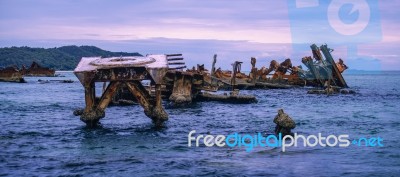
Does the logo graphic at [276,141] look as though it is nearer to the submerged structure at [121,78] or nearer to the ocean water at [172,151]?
the ocean water at [172,151]

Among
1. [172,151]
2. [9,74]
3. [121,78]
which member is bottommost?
[172,151]

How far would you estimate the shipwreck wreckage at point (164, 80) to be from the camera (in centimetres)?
1475

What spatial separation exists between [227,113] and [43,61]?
187163 millimetres

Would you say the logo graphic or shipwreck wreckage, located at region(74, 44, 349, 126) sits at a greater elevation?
shipwreck wreckage, located at region(74, 44, 349, 126)

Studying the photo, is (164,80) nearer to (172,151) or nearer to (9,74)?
(172,151)

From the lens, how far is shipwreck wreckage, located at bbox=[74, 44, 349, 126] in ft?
48.4

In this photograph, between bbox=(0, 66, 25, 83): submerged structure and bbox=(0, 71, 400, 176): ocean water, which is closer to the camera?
bbox=(0, 71, 400, 176): ocean water

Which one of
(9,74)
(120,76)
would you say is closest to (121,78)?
(120,76)

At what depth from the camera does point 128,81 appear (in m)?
14.9

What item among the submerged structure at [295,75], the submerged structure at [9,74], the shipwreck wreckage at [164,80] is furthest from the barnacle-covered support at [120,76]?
the submerged structure at [9,74]

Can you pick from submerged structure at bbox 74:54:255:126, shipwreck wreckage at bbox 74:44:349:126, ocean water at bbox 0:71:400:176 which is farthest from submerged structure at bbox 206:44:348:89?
submerged structure at bbox 74:54:255:126

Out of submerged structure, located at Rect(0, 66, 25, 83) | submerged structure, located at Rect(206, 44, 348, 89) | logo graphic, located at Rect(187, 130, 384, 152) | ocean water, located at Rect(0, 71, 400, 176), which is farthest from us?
submerged structure, located at Rect(0, 66, 25, 83)

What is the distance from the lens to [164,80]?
26812 millimetres

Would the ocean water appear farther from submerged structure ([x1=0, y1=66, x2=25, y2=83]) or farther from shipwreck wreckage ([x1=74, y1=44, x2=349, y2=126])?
submerged structure ([x1=0, y1=66, x2=25, y2=83])
